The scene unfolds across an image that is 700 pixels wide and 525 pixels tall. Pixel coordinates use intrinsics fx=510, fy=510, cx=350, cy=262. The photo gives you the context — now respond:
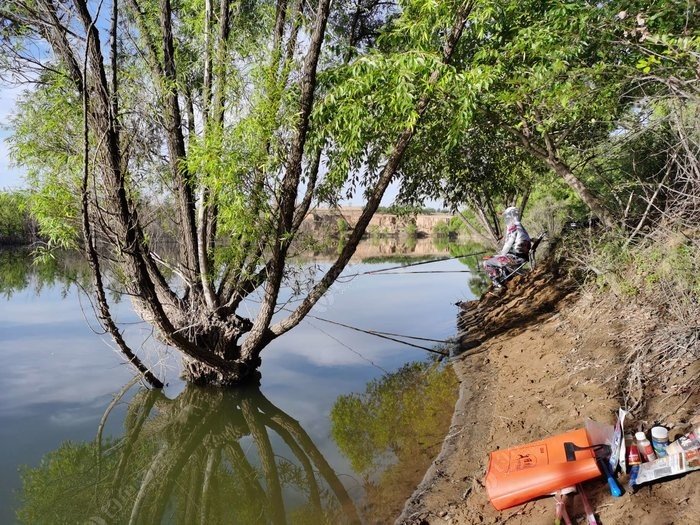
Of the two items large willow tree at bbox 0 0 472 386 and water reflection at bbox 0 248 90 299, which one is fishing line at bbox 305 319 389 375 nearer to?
large willow tree at bbox 0 0 472 386

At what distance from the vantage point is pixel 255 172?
6.43 metres

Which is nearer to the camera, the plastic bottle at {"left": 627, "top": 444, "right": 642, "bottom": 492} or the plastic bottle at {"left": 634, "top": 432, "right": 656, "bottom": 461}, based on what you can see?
the plastic bottle at {"left": 627, "top": 444, "right": 642, "bottom": 492}

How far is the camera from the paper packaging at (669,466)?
3078 millimetres

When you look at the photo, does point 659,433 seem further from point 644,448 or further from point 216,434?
point 216,434

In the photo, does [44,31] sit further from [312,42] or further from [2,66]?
[312,42]

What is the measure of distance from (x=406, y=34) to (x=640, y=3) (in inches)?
108

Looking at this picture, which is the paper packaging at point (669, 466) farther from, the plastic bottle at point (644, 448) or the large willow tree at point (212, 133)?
the large willow tree at point (212, 133)

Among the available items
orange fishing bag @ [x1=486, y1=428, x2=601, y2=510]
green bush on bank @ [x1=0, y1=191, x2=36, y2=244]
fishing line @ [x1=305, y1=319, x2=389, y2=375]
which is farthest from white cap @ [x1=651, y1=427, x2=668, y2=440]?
green bush on bank @ [x1=0, y1=191, x2=36, y2=244]

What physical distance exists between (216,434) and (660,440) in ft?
16.6

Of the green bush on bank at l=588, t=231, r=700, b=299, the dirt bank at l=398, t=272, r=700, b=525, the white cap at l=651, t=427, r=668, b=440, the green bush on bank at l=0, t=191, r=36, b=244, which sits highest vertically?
the green bush on bank at l=0, t=191, r=36, b=244

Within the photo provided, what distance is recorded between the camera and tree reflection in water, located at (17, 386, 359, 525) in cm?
476

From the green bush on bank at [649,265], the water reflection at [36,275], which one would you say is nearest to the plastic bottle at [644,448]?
the green bush on bank at [649,265]

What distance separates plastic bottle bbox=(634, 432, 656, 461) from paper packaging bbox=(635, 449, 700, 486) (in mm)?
117

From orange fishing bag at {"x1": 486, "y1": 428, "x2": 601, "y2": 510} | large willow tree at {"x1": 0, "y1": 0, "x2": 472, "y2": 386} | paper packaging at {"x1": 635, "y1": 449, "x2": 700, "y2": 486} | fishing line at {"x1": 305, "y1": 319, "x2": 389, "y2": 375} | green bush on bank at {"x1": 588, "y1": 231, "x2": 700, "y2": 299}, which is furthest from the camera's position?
fishing line at {"x1": 305, "y1": 319, "x2": 389, "y2": 375}
